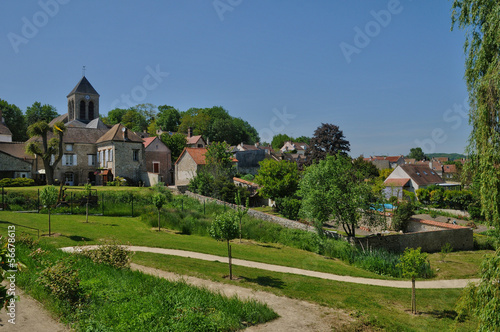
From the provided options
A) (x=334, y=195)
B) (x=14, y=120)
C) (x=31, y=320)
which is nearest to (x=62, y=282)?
(x=31, y=320)

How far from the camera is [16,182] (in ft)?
125

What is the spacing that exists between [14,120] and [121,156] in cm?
3979

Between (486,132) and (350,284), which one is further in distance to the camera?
(350,284)

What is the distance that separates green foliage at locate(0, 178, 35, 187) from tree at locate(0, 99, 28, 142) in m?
37.1

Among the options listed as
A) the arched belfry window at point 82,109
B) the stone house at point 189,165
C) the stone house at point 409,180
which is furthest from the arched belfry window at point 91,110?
the stone house at point 409,180

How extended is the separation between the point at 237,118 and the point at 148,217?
3627 inches

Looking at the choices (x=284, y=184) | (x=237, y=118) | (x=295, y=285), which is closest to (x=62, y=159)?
(x=284, y=184)

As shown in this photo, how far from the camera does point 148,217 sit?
85.5ft

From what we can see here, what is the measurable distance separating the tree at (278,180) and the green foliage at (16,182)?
25.9 metres

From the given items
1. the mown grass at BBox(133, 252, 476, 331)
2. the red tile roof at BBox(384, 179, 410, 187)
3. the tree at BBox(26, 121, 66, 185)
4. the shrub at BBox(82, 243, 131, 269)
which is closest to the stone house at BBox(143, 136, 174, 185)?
the tree at BBox(26, 121, 66, 185)

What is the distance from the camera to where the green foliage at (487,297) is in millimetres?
6871

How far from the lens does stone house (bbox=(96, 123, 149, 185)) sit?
44.9 m

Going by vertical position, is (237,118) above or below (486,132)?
above

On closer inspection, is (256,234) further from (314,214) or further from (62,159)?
(62,159)
